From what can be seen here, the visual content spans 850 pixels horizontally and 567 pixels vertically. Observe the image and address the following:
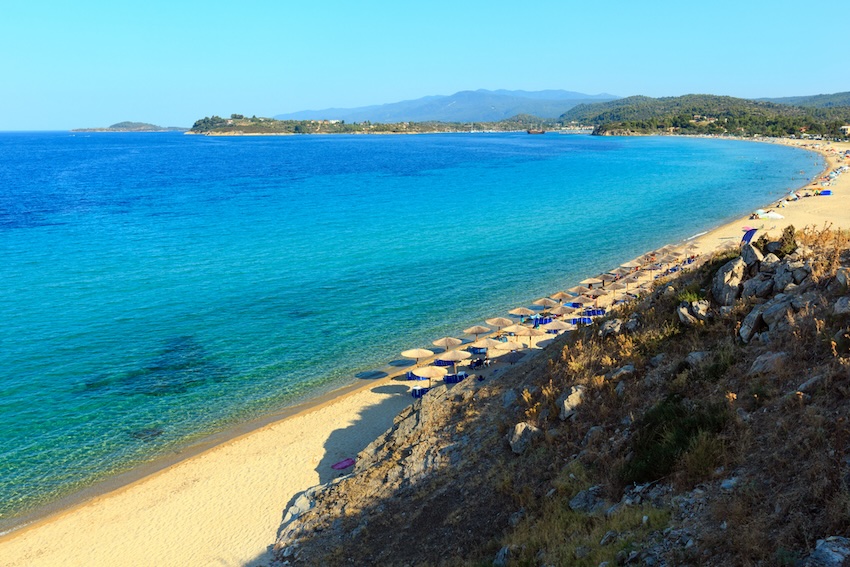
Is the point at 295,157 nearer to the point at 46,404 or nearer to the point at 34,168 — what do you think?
the point at 34,168

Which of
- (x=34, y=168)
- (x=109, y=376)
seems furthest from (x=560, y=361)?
(x=34, y=168)

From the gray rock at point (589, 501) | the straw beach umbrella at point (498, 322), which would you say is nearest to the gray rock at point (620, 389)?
the gray rock at point (589, 501)

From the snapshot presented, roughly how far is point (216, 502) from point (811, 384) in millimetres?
15616

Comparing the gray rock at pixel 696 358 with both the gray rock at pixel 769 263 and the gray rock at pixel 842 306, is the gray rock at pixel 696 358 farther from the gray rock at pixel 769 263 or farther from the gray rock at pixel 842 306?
the gray rock at pixel 769 263

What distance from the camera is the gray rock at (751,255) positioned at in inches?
539

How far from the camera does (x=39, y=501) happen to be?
17344 mm

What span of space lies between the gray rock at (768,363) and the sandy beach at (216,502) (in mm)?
11512

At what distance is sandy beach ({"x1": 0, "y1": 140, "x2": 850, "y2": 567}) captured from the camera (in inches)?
594

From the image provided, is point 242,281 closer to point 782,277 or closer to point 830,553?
point 782,277

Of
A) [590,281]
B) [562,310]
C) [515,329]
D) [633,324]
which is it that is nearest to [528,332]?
[515,329]

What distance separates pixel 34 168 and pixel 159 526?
131680 mm

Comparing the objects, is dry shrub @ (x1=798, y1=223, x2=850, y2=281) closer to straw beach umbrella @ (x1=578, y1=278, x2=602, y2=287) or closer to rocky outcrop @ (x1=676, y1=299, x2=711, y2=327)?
rocky outcrop @ (x1=676, y1=299, x2=711, y2=327)

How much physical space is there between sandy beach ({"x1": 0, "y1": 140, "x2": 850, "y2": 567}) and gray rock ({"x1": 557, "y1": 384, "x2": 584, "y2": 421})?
7855 mm

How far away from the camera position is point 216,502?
17.1 metres
